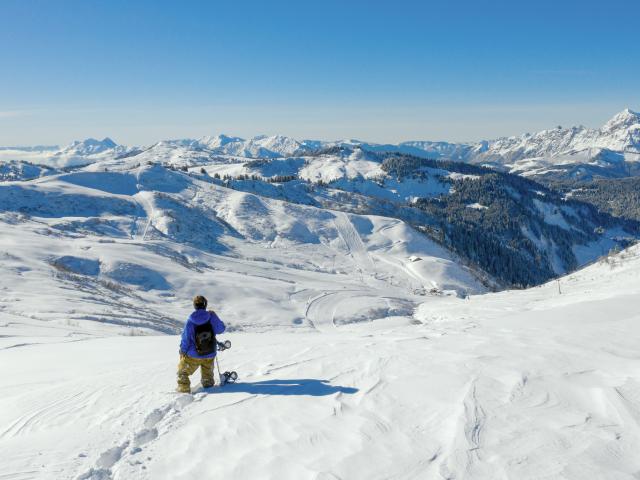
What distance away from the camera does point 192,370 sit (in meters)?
8.61

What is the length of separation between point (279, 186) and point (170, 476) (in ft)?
546

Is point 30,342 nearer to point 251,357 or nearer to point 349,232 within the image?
point 251,357

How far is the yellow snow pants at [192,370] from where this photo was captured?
841 cm

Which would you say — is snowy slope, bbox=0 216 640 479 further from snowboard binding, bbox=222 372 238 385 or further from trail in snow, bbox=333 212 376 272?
trail in snow, bbox=333 212 376 272

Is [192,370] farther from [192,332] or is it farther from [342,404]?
[342,404]

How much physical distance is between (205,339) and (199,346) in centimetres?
18

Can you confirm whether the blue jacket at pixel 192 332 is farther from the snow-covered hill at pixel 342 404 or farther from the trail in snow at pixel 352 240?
the trail in snow at pixel 352 240

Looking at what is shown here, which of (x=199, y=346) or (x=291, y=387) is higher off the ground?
(x=199, y=346)

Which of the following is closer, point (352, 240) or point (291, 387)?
point (291, 387)

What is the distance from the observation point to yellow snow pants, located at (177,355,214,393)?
27.6 ft

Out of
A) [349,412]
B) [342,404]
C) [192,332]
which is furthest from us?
[192,332]

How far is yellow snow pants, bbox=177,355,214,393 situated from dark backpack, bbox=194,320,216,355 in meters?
0.20

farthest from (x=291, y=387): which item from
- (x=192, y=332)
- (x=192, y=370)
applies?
(x=192, y=332)

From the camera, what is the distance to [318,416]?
6508 mm
